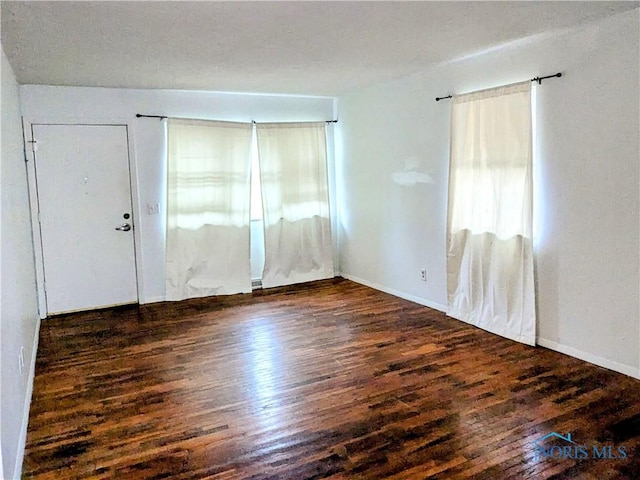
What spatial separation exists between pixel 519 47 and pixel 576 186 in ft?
3.89

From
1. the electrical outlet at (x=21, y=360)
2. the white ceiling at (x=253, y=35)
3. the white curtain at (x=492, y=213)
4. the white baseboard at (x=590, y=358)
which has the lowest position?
the white baseboard at (x=590, y=358)

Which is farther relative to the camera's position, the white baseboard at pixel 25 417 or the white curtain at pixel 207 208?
the white curtain at pixel 207 208

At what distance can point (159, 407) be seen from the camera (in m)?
3.12

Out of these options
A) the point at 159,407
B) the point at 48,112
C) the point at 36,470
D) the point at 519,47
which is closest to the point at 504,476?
the point at 159,407

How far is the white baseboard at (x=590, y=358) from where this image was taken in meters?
3.33

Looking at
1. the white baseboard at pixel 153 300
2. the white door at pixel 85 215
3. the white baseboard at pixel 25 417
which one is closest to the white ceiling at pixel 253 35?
the white door at pixel 85 215

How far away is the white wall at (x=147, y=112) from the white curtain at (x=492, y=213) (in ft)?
8.81

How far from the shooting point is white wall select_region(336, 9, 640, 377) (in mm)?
3258

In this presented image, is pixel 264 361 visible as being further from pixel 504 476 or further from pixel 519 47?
pixel 519 47

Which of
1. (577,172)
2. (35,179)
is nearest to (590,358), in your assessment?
(577,172)

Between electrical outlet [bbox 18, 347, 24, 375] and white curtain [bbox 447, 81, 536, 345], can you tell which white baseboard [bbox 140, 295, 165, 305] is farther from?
white curtain [bbox 447, 81, 536, 345]

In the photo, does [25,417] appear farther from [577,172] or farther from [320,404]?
[577,172]

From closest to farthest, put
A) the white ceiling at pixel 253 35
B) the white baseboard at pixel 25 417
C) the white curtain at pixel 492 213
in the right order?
the white baseboard at pixel 25 417
the white ceiling at pixel 253 35
the white curtain at pixel 492 213

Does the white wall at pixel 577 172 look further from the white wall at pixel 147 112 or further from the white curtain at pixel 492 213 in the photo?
the white wall at pixel 147 112
